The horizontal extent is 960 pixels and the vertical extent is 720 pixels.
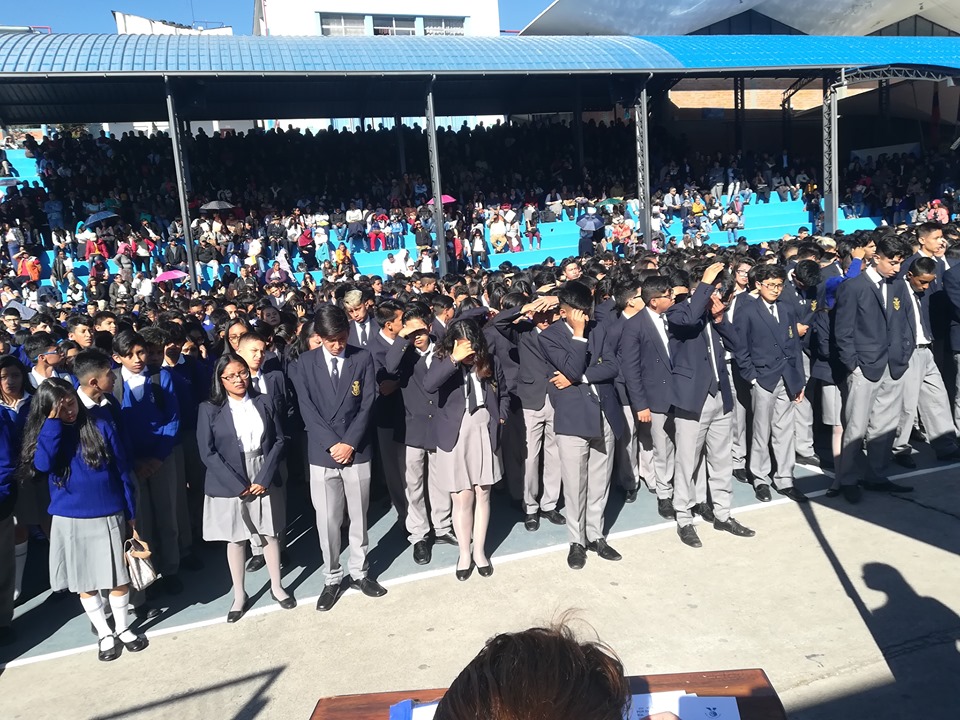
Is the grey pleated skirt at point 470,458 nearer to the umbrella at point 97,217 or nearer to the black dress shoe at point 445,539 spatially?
the black dress shoe at point 445,539

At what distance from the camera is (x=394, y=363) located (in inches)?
205

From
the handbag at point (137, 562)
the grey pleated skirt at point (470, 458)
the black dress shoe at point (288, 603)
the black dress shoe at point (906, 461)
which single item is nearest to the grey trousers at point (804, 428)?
the black dress shoe at point (906, 461)

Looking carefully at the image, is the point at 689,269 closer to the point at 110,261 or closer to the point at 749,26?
the point at 110,261

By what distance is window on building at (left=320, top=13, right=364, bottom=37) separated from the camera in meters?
35.8

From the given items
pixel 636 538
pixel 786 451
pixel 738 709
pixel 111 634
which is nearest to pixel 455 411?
pixel 636 538

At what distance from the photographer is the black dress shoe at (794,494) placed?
18.9ft

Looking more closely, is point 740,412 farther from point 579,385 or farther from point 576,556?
point 576,556

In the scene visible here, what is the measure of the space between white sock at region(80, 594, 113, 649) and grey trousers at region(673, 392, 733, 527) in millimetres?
3759

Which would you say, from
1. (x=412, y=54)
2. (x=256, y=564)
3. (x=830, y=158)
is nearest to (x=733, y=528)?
(x=256, y=564)

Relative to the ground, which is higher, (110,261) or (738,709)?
(110,261)

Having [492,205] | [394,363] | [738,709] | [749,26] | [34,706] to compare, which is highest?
[749,26]

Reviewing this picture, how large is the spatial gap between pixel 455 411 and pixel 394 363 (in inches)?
23.7

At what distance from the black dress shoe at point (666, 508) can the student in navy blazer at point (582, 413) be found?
2.75 ft

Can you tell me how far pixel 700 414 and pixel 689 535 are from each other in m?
0.85
